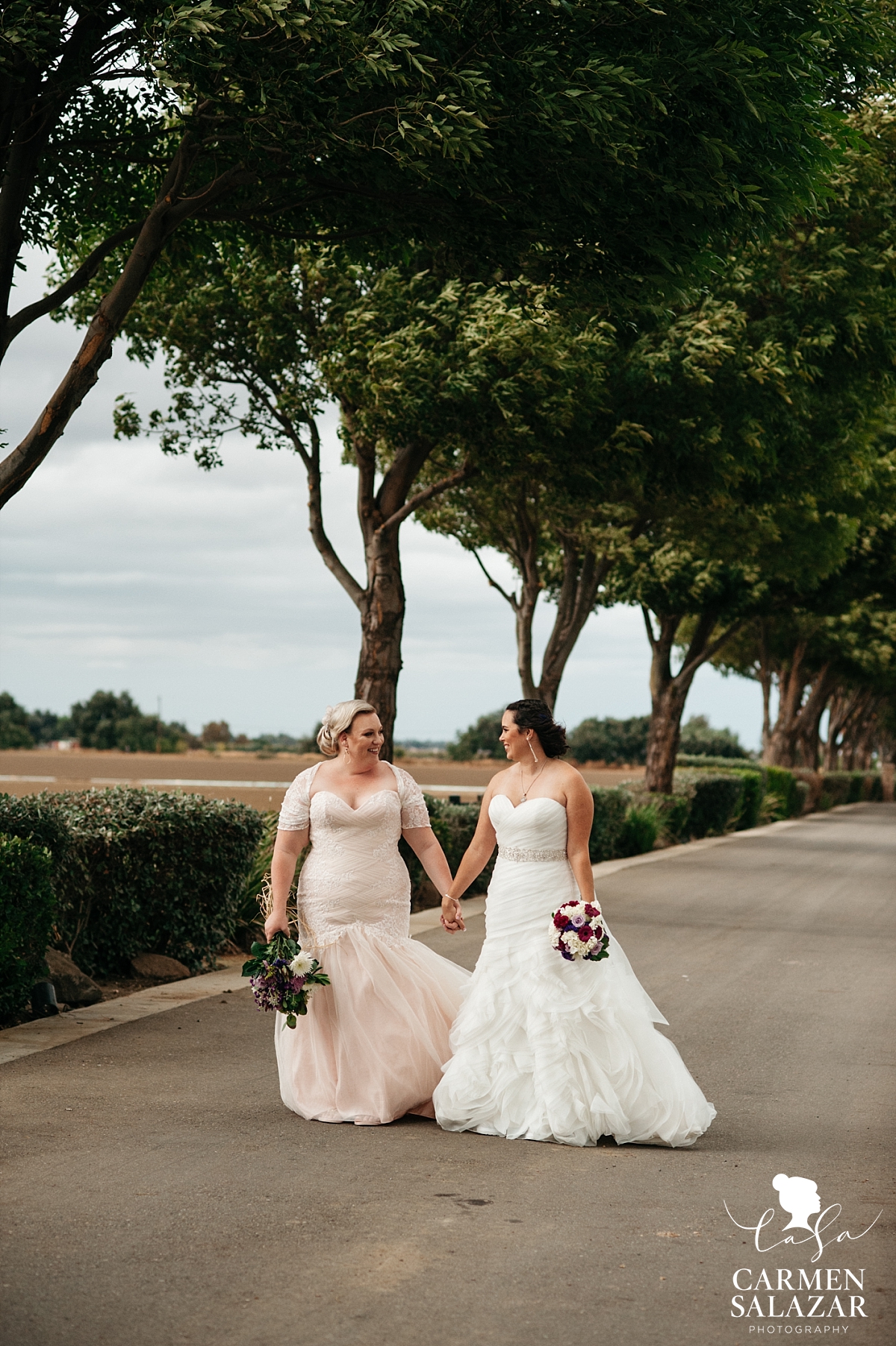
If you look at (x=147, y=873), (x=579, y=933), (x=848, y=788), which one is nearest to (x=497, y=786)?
(x=579, y=933)

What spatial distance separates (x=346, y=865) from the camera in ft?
→ 21.7

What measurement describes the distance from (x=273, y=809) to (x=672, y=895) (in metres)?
6.07

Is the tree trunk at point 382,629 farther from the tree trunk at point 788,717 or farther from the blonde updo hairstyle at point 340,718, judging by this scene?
the tree trunk at point 788,717

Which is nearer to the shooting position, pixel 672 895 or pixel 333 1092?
pixel 333 1092

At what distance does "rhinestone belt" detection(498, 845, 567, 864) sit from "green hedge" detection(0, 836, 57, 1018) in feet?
9.29

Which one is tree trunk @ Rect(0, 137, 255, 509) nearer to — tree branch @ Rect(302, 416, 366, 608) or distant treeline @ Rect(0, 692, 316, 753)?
tree branch @ Rect(302, 416, 366, 608)

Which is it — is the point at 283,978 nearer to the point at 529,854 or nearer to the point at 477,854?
the point at 477,854

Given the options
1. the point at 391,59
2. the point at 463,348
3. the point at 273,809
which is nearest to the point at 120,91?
the point at 391,59

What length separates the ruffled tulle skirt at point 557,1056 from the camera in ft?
19.6

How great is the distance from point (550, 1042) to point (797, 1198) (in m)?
1.26

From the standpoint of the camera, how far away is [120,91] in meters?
9.45

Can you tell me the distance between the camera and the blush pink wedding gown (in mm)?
6309

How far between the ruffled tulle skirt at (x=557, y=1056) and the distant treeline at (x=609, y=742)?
71779mm

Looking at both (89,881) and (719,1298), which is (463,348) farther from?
(719,1298)
